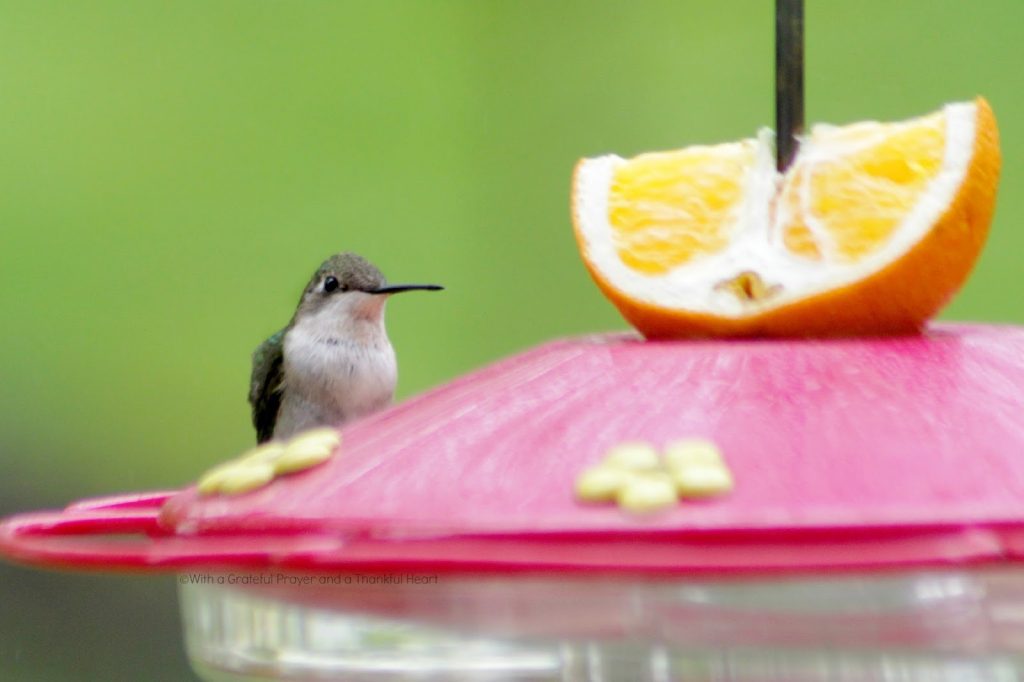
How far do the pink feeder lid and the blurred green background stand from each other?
3099 millimetres

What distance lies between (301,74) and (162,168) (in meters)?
0.57

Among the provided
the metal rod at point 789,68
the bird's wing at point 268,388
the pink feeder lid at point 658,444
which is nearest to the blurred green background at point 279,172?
the bird's wing at point 268,388

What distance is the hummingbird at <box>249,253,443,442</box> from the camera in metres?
3.30

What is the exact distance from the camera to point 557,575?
953mm

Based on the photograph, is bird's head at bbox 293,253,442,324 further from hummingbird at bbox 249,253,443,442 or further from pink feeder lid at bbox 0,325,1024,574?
pink feeder lid at bbox 0,325,1024,574

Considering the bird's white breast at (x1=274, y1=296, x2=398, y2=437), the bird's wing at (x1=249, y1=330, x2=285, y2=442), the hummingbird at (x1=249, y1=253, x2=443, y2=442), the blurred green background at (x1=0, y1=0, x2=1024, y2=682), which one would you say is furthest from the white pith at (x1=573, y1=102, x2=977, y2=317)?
the blurred green background at (x1=0, y1=0, x2=1024, y2=682)

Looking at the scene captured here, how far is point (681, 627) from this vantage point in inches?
40.7

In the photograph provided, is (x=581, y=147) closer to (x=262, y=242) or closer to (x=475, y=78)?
(x=475, y=78)

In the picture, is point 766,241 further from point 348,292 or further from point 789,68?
point 348,292

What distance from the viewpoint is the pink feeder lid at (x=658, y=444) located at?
3.11 ft

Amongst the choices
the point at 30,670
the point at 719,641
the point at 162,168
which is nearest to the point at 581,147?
the point at 162,168

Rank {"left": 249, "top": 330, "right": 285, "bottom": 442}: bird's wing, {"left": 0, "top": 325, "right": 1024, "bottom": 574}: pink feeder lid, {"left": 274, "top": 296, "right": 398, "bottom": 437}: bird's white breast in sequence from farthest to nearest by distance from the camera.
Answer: {"left": 249, "top": 330, "right": 285, "bottom": 442}: bird's wing < {"left": 274, "top": 296, "right": 398, "bottom": 437}: bird's white breast < {"left": 0, "top": 325, "right": 1024, "bottom": 574}: pink feeder lid

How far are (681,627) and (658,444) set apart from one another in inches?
Answer: 5.4

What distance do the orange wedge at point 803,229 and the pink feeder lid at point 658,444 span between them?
0.14 feet
